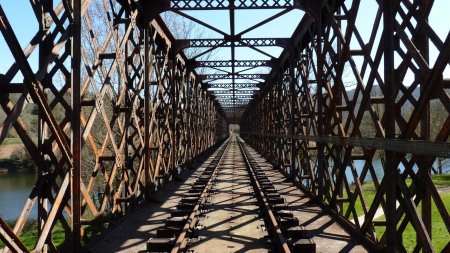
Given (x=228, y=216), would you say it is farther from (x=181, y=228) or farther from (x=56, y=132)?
(x=56, y=132)

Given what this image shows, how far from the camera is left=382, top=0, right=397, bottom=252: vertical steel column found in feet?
14.8

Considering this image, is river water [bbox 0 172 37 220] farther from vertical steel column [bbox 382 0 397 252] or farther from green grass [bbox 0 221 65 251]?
vertical steel column [bbox 382 0 397 252]

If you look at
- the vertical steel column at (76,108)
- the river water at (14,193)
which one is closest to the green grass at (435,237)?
the vertical steel column at (76,108)

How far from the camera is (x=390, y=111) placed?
461 centimetres

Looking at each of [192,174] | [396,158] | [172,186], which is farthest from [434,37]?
[192,174]

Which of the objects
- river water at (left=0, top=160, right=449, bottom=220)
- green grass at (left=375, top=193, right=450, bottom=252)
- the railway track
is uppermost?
the railway track

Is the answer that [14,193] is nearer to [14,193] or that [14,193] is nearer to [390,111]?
[14,193]

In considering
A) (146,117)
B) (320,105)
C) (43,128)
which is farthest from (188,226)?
(320,105)

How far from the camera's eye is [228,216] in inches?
300

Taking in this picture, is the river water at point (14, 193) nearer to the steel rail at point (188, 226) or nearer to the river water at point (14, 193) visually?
the river water at point (14, 193)

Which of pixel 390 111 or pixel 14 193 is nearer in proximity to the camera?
pixel 390 111

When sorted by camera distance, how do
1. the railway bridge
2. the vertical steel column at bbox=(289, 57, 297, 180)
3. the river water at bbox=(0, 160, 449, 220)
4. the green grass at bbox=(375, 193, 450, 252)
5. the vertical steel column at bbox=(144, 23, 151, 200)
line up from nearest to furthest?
the railway bridge → the vertical steel column at bbox=(144, 23, 151, 200) → the vertical steel column at bbox=(289, 57, 297, 180) → the green grass at bbox=(375, 193, 450, 252) → the river water at bbox=(0, 160, 449, 220)

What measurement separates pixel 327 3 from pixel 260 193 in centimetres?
435

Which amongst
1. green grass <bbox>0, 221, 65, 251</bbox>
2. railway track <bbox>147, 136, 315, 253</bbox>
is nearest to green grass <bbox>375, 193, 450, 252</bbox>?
railway track <bbox>147, 136, 315, 253</bbox>
